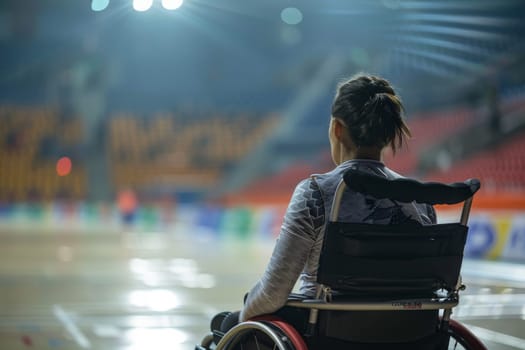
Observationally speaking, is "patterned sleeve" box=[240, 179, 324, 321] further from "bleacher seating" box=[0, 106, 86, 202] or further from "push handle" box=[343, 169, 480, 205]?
"bleacher seating" box=[0, 106, 86, 202]

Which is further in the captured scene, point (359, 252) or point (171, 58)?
point (171, 58)

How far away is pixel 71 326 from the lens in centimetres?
707

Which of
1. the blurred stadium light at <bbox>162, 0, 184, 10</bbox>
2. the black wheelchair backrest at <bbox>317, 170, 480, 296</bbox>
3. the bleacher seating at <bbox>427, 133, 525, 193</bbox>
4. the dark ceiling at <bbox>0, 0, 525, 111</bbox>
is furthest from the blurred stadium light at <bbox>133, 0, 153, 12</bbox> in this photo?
the dark ceiling at <bbox>0, 0, 525, 111</bbox>

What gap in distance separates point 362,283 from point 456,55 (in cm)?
1205

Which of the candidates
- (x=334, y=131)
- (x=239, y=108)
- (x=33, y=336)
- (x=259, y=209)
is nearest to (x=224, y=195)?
(x=239, y=108)

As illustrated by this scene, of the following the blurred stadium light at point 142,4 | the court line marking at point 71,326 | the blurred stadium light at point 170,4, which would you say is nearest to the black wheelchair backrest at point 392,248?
the court line marking at point 71,326

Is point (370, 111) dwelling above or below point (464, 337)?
above

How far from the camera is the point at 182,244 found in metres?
18.3

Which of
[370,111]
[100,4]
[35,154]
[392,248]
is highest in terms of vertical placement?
[35,154]

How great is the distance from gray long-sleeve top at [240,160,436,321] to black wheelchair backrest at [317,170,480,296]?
90 millimetres

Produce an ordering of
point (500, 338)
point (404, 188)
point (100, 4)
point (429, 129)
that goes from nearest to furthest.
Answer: point (404, 188)
point (500, 338)
point (100, 4)
point (429, 129)

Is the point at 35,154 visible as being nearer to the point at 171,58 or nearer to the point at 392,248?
the point at 171,58

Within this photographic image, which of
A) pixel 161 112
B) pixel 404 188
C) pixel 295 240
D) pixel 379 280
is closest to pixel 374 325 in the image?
pixel 379 280

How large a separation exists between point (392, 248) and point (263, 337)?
624mm
